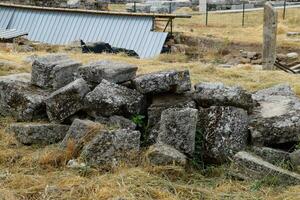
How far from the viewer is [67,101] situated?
7047 mm

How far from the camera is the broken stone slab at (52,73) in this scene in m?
7.67

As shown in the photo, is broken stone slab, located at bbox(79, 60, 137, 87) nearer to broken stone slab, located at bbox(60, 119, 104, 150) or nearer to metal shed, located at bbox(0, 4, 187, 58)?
broken stone slab, located at bbox(60, 119, 104, 150)

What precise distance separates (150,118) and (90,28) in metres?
12.5

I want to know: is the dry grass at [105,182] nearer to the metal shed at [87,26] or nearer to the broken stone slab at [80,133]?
the broken stone slab at [80,133]

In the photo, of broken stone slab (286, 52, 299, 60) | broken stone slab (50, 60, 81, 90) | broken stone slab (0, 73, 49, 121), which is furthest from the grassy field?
broken stone slab (286, 52, 299, 60)

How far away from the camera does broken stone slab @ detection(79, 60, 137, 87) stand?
7.16 meters

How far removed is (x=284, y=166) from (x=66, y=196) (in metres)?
2.48

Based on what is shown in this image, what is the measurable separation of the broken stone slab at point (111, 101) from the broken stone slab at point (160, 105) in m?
0.20

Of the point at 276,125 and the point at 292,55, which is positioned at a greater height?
the point at 276,125

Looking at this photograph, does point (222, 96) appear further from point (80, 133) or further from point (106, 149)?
point (80, 133)

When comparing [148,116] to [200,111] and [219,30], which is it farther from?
[219,30]

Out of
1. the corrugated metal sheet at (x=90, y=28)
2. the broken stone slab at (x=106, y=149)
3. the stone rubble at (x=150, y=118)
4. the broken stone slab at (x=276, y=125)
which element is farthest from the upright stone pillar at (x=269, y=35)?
the broken stone slab at (x=106, y=149)

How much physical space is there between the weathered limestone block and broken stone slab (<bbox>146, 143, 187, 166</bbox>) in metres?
0.76

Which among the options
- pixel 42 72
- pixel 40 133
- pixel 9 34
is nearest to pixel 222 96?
pixel 40 133
